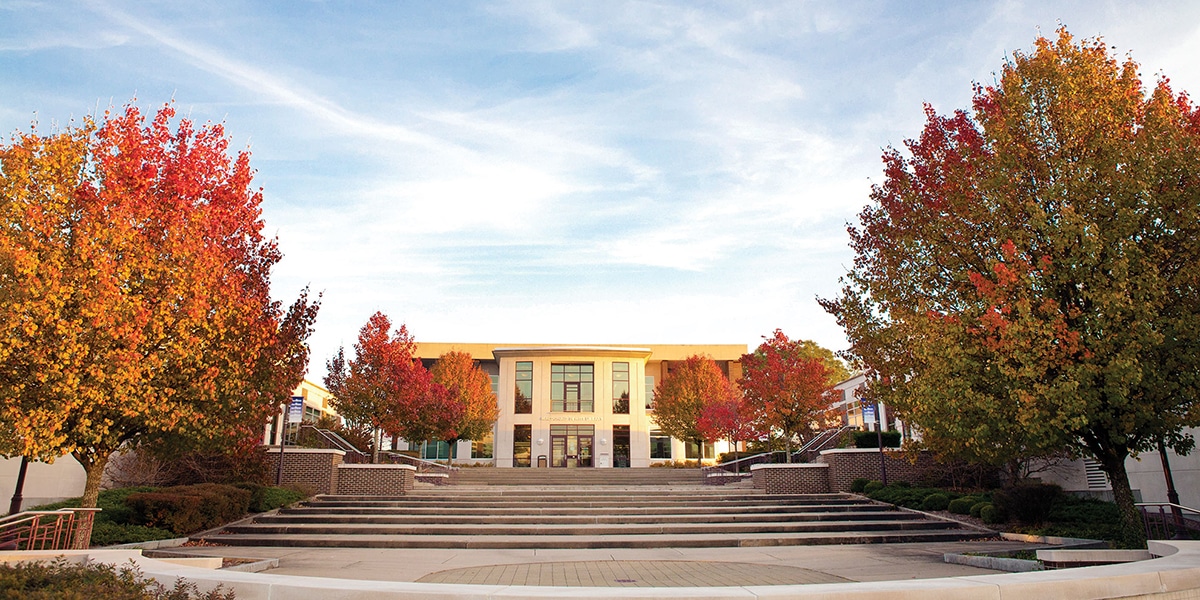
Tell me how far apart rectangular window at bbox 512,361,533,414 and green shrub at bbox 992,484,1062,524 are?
33926 millimetres

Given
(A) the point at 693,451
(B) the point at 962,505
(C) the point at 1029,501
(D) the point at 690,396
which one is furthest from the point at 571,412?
(C) the point at 1029,501

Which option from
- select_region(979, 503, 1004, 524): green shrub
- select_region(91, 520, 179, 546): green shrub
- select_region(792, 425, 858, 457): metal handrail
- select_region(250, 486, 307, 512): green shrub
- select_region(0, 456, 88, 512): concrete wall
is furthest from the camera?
select_region(792, 425, 858, 457): metal handrail

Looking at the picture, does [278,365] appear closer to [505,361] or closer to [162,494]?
[162,494]

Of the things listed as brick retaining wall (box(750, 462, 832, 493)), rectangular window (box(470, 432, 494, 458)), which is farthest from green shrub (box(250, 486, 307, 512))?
rectangular window (box(470, 432, 494, 458))

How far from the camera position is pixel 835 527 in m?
15.4

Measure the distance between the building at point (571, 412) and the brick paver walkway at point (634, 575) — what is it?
34.3m

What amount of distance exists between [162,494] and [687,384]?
29.9 meters

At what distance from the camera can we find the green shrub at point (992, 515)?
14422 mm

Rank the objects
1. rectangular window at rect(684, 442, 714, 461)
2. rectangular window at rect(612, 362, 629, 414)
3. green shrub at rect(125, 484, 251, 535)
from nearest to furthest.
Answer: green shrub at rect(125, 484, 251, 535), rectangular window at rect(612, 362, 629, 414), rectangular window at rect(684, 442, 714, 461)

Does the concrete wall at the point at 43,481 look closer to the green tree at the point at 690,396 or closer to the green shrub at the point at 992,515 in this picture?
the green shrub at the point at 992,515

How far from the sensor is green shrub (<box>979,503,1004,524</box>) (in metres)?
14.4

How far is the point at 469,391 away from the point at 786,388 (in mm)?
20054

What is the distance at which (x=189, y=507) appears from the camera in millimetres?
14000

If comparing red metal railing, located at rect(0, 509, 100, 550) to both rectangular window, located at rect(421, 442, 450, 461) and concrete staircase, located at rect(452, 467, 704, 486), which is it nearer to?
concrete staircase, located at rect(452, 467, 704, 486)
